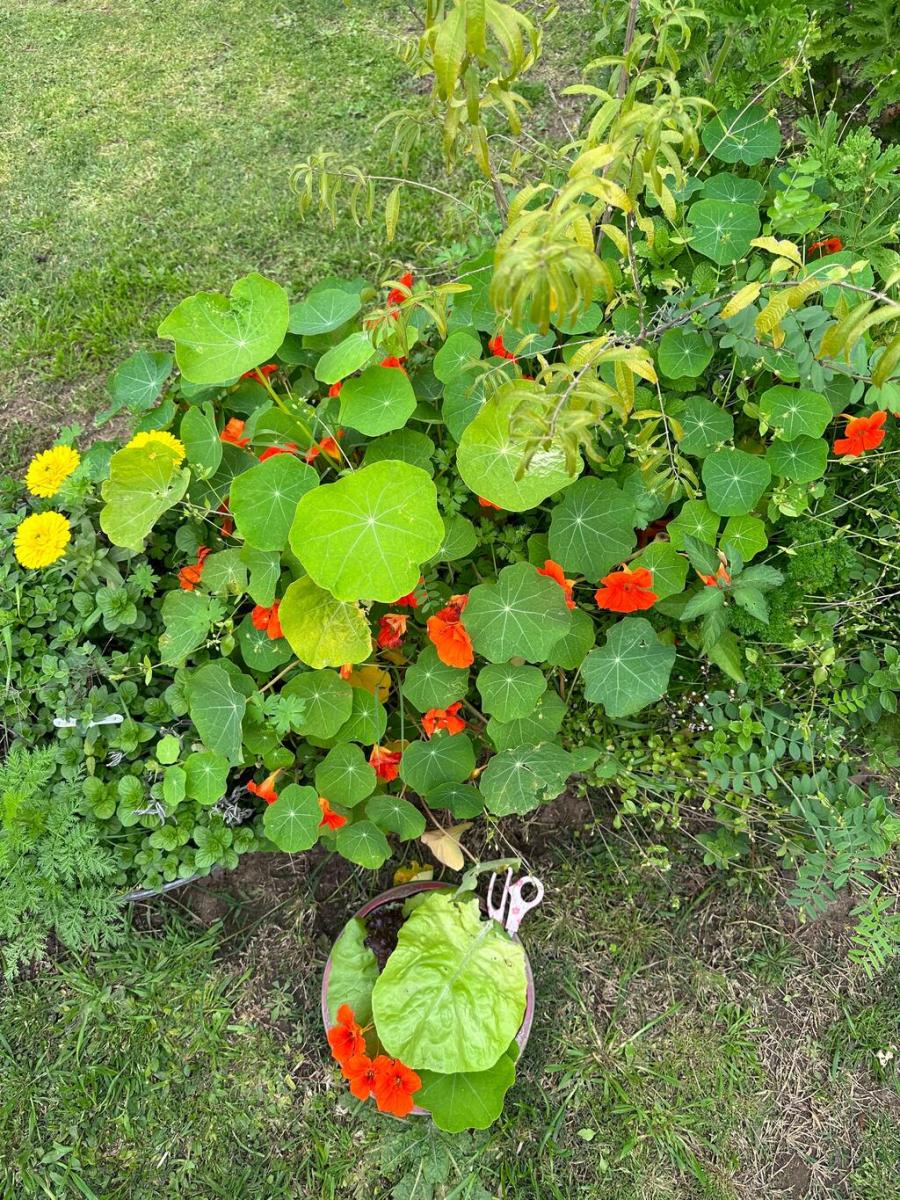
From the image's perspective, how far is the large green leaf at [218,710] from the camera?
77.6 inches

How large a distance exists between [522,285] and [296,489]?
3.25 feet

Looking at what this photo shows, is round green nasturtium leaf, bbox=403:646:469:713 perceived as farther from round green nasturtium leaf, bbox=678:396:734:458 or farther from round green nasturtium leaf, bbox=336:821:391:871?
round green nasturtium leaf, bbox=678:396:734:458

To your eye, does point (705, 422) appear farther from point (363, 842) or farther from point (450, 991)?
point (450, 991)

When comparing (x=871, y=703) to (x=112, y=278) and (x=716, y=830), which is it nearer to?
(x=716, y=830)

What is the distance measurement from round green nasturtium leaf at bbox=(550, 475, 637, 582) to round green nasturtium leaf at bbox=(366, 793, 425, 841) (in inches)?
28.7

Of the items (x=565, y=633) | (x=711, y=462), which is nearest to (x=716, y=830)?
(x=565, y=633)

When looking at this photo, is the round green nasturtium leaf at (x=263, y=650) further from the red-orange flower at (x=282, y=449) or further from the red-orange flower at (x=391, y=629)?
the red-orange flower at (x=282, y=449)

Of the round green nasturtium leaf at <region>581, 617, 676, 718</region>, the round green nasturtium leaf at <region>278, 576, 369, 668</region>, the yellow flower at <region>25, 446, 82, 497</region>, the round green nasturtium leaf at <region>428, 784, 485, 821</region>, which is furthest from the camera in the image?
the yellow flower at <region>25, 446, 82, 497</region>

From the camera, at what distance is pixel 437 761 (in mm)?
2035

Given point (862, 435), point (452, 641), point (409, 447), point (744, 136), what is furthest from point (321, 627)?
point (744, 136)

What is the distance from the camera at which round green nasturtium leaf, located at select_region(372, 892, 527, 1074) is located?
1.82 metres

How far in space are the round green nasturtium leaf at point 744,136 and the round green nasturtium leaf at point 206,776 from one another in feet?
6.67

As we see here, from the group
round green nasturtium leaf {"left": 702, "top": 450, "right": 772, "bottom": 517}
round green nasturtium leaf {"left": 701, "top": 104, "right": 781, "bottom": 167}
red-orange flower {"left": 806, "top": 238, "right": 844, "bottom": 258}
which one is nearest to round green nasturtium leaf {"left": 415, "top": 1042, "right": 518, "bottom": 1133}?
round green nasturtium leaf {"left": 702, "top": 450, "right": 772, "bottom": 517}

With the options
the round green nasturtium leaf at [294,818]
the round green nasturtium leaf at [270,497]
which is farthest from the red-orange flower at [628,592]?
the round green nasturtium leaf at [294,818]
